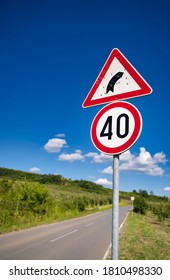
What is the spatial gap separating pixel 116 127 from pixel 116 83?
1.86 ft

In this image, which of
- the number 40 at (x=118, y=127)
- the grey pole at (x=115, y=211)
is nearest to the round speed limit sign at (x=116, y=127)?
the number 40 at (x=118, y=127)

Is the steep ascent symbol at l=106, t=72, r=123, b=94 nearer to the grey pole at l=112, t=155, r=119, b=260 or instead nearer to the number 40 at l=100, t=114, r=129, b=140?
the number 40 at l=100, t=114, r=129, b=140

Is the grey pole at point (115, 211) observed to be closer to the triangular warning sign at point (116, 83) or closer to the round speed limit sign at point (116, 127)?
the round speed limit sign at point (116, 127)

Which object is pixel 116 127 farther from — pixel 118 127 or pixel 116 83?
pixel 116 83

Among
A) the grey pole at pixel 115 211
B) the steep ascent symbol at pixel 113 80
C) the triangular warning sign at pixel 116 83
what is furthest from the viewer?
the steep ascent symbol at pixel 113 80

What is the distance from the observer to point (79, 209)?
132 ft

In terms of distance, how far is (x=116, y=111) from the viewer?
257 centimetres

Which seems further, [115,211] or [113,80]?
[113,80]

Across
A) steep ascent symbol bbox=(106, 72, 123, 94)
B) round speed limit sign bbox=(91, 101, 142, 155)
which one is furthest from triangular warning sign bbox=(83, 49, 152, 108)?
round speed limit sign bbox=(91, 101, 142, 155)

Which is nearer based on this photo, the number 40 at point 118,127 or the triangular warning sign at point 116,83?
the number 40 at point 118,127


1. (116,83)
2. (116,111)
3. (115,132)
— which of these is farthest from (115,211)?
(116,83)

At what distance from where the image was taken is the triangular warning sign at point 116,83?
2631 mm
